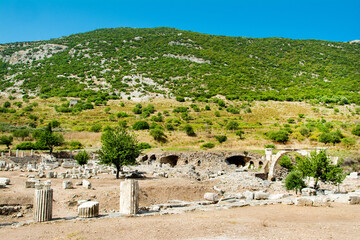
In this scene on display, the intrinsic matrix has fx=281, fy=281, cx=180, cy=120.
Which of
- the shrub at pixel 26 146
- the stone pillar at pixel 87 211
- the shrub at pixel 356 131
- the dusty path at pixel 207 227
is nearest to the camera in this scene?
the dusty path at pixel 207 227

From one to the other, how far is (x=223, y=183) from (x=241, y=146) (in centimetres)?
1935

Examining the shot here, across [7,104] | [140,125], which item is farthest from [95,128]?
[7,104]

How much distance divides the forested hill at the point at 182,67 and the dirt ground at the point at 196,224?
182 ft

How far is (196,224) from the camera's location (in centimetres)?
985

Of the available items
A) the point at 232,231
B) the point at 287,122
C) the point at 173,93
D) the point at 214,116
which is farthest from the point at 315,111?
the point at 232,231

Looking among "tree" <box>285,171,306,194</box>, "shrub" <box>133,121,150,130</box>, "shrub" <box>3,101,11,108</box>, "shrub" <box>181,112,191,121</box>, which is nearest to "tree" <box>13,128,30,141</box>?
"shrub" <box>133,121,150,130</box>

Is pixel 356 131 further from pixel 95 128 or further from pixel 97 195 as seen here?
pixel 97 195

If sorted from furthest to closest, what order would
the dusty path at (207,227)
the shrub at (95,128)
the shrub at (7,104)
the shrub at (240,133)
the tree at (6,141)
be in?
the shrub at (7,104) → the shrub at (95,128) → the shrub at (240,133) → the tree at (6,141) → the dusty path at (207,227)

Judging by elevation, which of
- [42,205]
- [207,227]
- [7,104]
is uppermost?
[7,104]

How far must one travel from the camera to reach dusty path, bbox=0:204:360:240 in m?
8.45

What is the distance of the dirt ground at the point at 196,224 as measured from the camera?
8.53 m

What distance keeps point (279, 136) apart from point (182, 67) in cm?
4500

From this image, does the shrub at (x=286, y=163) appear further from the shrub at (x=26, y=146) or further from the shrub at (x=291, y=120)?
the shrub at (x=26, y=146)

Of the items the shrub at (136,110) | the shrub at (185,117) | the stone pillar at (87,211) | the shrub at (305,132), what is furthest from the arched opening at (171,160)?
the stone pillar at (87,211)
